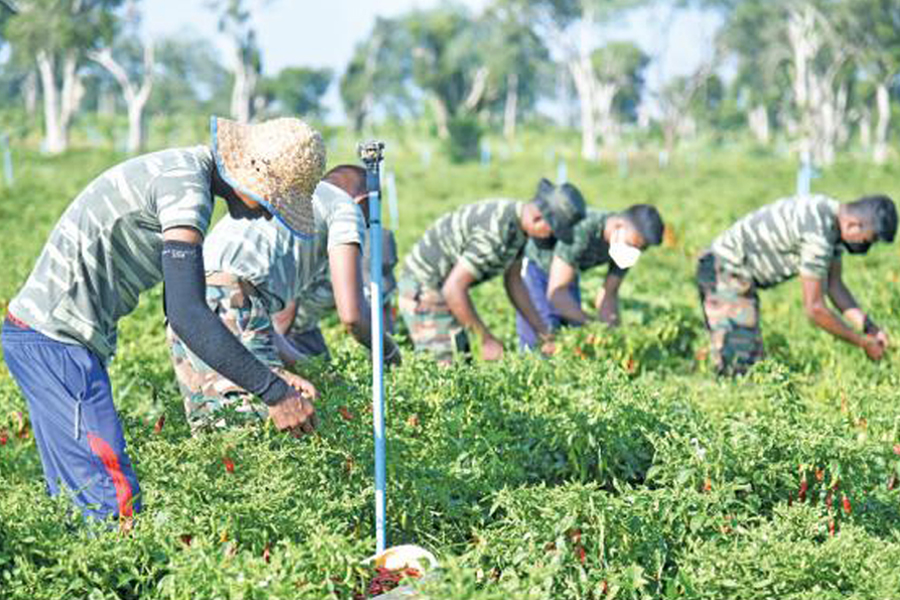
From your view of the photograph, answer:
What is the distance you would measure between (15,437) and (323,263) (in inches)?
65.0

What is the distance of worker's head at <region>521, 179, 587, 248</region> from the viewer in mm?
5891

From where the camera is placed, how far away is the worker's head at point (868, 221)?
590cm

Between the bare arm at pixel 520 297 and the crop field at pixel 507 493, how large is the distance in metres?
0.28

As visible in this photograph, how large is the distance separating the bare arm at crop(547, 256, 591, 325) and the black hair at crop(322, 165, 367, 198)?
219 centimetres

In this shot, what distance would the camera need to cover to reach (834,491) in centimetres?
420

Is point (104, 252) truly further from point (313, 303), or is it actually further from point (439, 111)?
point (439, 111)

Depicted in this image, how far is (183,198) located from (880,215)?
4096 millimetres

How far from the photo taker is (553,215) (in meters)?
5.91

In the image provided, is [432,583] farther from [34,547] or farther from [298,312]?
[298,312]

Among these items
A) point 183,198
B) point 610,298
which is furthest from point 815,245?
point 183,198

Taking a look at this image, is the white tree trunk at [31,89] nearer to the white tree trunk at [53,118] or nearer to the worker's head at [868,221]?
the white tree trunk at [53,118]

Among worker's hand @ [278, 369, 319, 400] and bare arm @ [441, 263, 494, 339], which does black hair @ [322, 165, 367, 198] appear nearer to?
worker's hand @ [278, 369, 319, 400]

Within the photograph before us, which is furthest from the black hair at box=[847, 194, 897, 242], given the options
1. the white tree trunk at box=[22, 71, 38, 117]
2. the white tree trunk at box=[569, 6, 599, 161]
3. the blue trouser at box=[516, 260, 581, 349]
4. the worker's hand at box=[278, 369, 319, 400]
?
the white tree trunk at box=[22, 71, 38, 117]

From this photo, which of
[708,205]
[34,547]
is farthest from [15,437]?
[708,205]
